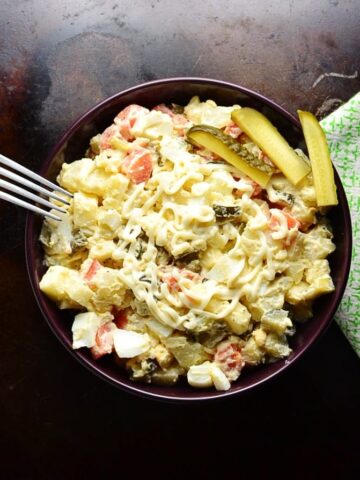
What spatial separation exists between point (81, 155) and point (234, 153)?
0.93m

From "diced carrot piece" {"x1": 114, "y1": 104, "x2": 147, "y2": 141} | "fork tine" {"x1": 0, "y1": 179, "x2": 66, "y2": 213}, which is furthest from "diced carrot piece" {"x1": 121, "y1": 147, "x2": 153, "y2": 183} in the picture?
"fork tine" {"x1": 0, "y1": 179, "x2": 66, "y2": 213}

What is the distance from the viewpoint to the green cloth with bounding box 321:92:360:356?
3.77 m

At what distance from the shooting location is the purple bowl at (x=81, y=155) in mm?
3393

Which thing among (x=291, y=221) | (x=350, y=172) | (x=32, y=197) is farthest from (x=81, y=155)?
(x=350, y=172)

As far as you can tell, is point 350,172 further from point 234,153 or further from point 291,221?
point 234,153

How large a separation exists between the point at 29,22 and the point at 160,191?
1.55 m

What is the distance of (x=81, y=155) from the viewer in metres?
3.77

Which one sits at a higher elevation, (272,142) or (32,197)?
(272,142)

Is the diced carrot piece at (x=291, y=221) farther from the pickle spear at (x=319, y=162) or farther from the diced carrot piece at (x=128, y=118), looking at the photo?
the diced carrot piece at (x=128, y=118)

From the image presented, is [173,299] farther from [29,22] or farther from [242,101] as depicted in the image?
[29,22]

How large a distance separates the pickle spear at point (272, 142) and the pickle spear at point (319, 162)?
0.07 metres

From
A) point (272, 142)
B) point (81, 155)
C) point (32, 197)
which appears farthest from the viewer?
point (81, 155)

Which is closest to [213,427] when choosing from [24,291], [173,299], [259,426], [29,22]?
[259,426]

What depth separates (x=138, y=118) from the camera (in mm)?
3568
